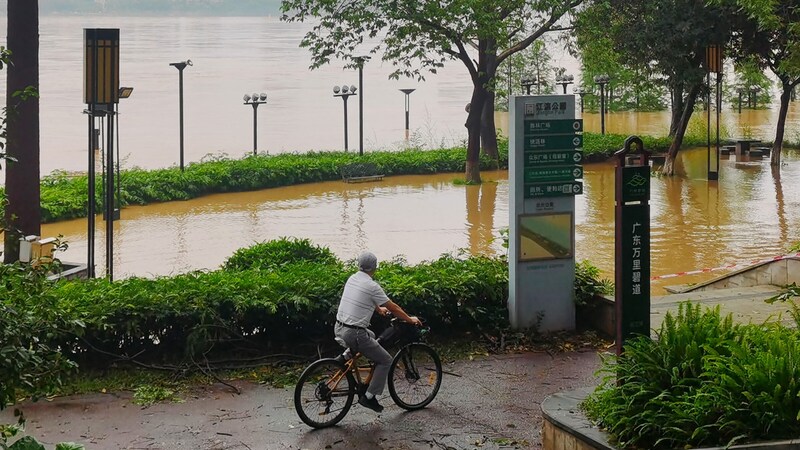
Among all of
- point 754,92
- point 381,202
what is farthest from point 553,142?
point 754,92

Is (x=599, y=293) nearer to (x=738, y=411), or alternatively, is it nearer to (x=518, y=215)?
(x=518, y=215)

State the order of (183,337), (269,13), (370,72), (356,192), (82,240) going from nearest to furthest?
(183,337) → (82,240) → (356,192) → (370,72) → (269,13)

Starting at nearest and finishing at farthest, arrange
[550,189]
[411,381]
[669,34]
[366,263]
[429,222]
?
[366,263], [411,381], [550,189], [429,222], [669,34]

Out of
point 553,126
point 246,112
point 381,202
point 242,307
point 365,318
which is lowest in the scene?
point 242,307

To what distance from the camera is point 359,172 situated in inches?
1147

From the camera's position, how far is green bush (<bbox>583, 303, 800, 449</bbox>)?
6941mm

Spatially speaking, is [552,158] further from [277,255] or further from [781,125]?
[781,125]

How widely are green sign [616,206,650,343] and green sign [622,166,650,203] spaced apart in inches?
2.8

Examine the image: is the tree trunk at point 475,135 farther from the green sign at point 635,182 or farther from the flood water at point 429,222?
the green sign at point 635,182

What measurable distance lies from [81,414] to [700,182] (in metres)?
21.5

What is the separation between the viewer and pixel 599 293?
478 inches

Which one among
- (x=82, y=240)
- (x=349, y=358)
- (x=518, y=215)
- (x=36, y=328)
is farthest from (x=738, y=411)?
(x=82, y=240)

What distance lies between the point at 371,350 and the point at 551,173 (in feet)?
12.3

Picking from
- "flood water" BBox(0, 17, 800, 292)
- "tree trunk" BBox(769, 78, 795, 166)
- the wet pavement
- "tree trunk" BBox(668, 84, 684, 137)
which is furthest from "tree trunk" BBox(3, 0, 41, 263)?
"tree trunk" BBox(769, 78, 795, 166)
